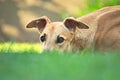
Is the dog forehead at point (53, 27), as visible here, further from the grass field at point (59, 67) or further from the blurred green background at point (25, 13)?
the blurred green background at point (25, 13)

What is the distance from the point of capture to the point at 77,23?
6.95 metres

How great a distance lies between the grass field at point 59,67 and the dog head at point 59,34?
2.99 metres

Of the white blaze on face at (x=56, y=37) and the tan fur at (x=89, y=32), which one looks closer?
the white blaze on face at (x=56, y=37)

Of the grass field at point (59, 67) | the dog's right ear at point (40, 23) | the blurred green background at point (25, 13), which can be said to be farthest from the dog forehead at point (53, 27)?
the blurred green background at point (25, 13)

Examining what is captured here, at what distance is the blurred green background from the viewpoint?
13578 millimetres

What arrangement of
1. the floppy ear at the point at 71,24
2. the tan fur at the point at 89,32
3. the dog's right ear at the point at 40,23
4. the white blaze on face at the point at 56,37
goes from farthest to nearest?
the dog's right ear at the point at 40,23, the floppy ear at the point at 71,24, the tan fur at the point at 89,32, the white blaze on face at the point at 56,37

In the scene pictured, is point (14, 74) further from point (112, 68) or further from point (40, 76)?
point (112, 68)

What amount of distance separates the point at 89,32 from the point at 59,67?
3888 millimetres

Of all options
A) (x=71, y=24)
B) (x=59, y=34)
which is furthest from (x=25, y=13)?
(x=59, y=34)

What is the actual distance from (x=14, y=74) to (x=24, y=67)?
0.14 m

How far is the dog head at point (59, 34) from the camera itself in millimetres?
6652

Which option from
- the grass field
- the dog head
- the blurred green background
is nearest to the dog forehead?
the dog head

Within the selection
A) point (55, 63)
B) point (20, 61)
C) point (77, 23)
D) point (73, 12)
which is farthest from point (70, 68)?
point (73, 12)

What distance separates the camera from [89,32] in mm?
7102
